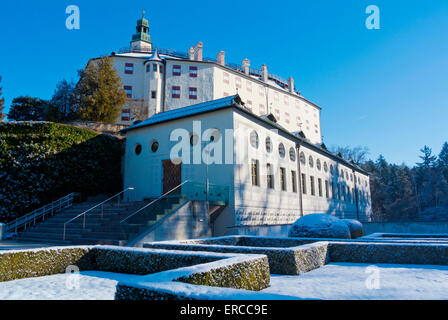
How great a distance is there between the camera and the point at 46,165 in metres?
17.5

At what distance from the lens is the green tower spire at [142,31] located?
189 feet

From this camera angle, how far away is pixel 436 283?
5.02 metres

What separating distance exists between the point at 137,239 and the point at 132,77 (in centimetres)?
3570

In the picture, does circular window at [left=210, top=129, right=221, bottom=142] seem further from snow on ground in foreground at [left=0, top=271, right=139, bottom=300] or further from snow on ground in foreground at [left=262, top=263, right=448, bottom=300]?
snow on ground in foreground at [left=0, top=271, right=139, bottom=300]

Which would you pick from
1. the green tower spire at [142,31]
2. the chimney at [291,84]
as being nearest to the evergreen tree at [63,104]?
the green tower spire at [142,31]

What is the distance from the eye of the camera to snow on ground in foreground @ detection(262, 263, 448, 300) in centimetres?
429

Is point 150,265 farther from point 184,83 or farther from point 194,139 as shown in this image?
point 184,83

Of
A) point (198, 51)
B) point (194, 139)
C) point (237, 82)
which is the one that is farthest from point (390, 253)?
point (198, 51)

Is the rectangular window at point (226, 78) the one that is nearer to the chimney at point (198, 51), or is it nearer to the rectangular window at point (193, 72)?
the rectangular window at point (193, 72)

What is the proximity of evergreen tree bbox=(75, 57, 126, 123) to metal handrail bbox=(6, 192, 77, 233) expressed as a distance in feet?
44.8

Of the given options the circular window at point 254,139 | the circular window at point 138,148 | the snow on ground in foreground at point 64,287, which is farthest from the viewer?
the circular window at point 138,148

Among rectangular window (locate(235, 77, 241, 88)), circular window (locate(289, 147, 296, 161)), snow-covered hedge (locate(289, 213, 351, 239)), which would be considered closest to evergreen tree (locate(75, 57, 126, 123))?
circular window (locate(289, 147, 296, 161))

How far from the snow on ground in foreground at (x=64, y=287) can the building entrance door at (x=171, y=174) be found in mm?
11496
